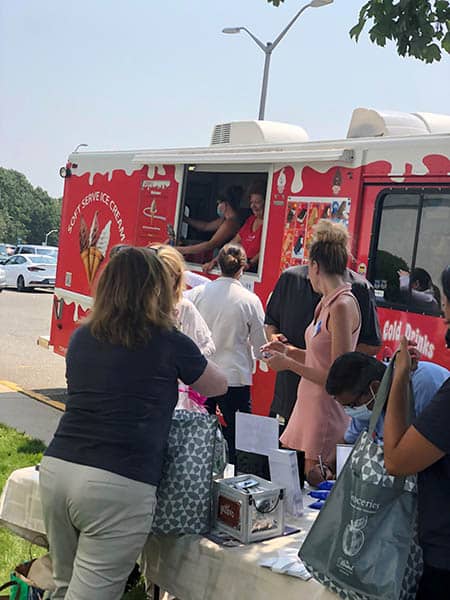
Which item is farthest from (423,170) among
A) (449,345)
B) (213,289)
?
(449,345)

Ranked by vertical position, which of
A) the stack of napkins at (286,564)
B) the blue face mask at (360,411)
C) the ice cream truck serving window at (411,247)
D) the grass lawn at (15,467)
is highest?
the ice cream truck serving window at (411,247)

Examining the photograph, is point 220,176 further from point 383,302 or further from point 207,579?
→ point 207,579

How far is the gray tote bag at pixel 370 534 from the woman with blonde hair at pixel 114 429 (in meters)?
0.73

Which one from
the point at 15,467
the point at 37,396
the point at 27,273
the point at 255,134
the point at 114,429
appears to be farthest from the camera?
the point at 27,273

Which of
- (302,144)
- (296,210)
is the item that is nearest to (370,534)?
(296,210)

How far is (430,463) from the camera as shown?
7.28ft

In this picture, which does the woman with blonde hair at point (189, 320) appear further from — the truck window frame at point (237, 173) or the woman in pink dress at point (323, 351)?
the truck window frame at point (237, 173)

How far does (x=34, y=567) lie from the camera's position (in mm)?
3352

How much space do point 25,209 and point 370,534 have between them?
116925mm

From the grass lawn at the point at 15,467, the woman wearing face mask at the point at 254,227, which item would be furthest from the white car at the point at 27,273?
the woman wearing face mask at the point at 254,227

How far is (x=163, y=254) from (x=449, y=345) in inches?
75.7

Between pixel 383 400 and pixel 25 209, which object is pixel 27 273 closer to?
pixel 383 400

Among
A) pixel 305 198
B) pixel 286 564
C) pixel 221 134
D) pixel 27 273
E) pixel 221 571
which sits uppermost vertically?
pixel 221 134

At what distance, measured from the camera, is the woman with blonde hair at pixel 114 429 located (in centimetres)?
277
